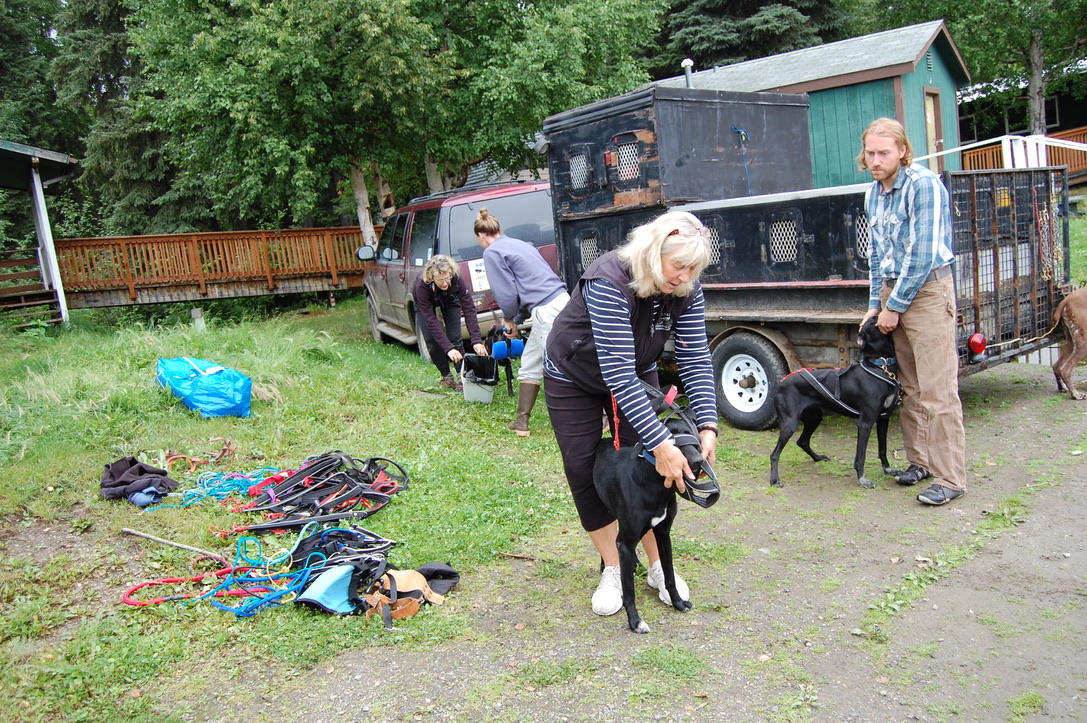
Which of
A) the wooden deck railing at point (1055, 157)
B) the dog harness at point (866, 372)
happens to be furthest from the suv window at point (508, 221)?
the wooden deck railing at point (1055, 157)

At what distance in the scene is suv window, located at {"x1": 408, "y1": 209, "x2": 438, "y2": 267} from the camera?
32.1 ft

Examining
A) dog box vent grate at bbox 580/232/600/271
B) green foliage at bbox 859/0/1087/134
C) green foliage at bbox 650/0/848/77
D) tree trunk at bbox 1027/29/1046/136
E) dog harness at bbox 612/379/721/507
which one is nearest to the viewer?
dog harness at bbox 612/379/721/507

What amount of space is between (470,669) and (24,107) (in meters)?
28.2

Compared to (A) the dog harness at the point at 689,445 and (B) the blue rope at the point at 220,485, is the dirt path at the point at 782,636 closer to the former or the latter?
(A) the dog harness at the point at 689,445

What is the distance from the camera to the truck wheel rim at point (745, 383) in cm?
663

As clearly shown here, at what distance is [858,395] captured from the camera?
5.25 meters

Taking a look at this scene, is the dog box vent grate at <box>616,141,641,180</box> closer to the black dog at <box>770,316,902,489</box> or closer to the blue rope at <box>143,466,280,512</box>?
the black dog at <box>770,316,902,489</box>

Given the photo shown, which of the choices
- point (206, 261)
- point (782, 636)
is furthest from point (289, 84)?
point (782, 636)

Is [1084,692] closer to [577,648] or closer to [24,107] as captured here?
[577,648]

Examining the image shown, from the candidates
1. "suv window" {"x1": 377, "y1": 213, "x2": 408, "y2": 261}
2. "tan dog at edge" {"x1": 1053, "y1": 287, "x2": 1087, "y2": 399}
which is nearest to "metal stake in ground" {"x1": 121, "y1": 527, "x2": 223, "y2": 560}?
"suv window" {"x1": 377, "y1": 213, "x2": 408, "y2": 261}

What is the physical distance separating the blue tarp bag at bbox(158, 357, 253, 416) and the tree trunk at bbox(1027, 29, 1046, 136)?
2196cm

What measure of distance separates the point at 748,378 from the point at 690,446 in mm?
3607

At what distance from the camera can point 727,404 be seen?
22.6 ft

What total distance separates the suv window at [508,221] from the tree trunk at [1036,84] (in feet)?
58.8
